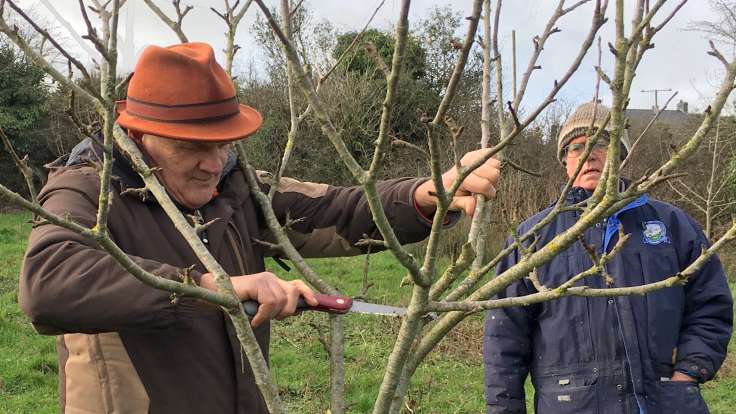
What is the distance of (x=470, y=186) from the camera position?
162 cm

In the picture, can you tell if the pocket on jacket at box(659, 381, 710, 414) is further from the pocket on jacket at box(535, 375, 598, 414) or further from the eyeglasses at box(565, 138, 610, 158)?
the eyeglasses at box(565, 138, 610, 158)

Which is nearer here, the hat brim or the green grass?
the hat brim

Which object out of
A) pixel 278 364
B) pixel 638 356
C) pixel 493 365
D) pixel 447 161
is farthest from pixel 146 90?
pixel 447 161

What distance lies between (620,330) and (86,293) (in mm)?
2117

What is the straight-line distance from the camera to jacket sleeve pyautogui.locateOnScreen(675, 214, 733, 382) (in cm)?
280

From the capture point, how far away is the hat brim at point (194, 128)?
180 cm

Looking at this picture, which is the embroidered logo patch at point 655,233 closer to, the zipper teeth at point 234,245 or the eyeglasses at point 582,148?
the eyeglasses at point 582,148

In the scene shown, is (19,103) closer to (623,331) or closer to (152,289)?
(623,331)

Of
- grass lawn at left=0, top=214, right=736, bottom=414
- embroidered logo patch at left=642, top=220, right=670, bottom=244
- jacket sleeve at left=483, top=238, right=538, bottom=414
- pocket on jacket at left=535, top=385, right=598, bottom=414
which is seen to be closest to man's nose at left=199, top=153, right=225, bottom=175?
jacket sleeve at left=483, top=238, right=538, bottom=414

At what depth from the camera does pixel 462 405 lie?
18.8 feet

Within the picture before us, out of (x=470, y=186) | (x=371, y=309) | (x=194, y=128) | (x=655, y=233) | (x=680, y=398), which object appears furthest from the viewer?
(x=655, y=233)

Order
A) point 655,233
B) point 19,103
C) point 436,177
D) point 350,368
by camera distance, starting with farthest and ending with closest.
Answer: point 19,103
point 350,368
point 655,233
point 436,177

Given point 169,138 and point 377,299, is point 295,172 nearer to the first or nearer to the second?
point 377,299

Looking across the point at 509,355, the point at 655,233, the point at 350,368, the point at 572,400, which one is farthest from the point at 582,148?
the point at 350,368
